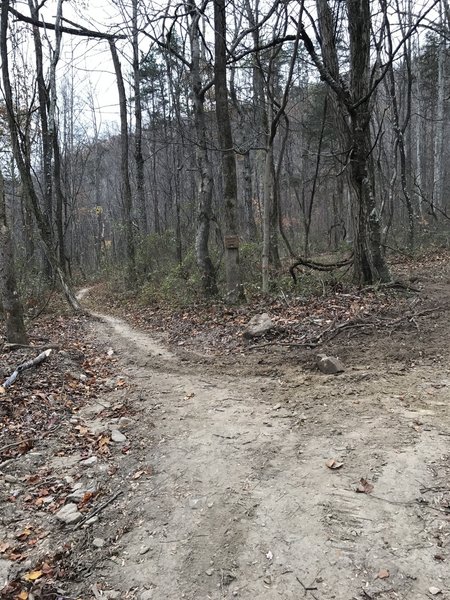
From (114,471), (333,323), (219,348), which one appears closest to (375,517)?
(114,471)

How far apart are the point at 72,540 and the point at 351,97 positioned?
838 cm

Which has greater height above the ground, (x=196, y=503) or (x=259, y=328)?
(x=259, y=328)

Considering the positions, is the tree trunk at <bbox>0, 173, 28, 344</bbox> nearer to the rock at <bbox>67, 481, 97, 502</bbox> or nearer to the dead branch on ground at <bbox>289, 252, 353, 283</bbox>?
the rock at <bbox>67, 481, 97, 502</bbox>

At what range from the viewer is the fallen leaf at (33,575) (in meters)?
2.90

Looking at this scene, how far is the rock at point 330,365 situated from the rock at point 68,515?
3347 mm

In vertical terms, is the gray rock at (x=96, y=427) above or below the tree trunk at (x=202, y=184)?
below

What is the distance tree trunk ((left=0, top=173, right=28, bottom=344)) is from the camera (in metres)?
6.93

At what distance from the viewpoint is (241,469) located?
3779 millimetres

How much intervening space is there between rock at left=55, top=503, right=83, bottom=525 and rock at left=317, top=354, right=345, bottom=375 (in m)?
3.35

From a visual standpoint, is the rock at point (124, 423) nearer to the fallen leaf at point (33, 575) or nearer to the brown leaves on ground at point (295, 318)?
the fallen leaf at point (33, 575)

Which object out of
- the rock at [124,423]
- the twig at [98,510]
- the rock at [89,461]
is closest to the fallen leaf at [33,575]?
the twig at [98,510]

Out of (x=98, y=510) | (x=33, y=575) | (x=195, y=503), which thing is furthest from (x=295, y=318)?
(x=33, y=575)

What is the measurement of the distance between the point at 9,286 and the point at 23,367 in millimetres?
1793

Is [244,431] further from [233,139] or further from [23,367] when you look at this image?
[233,139]
